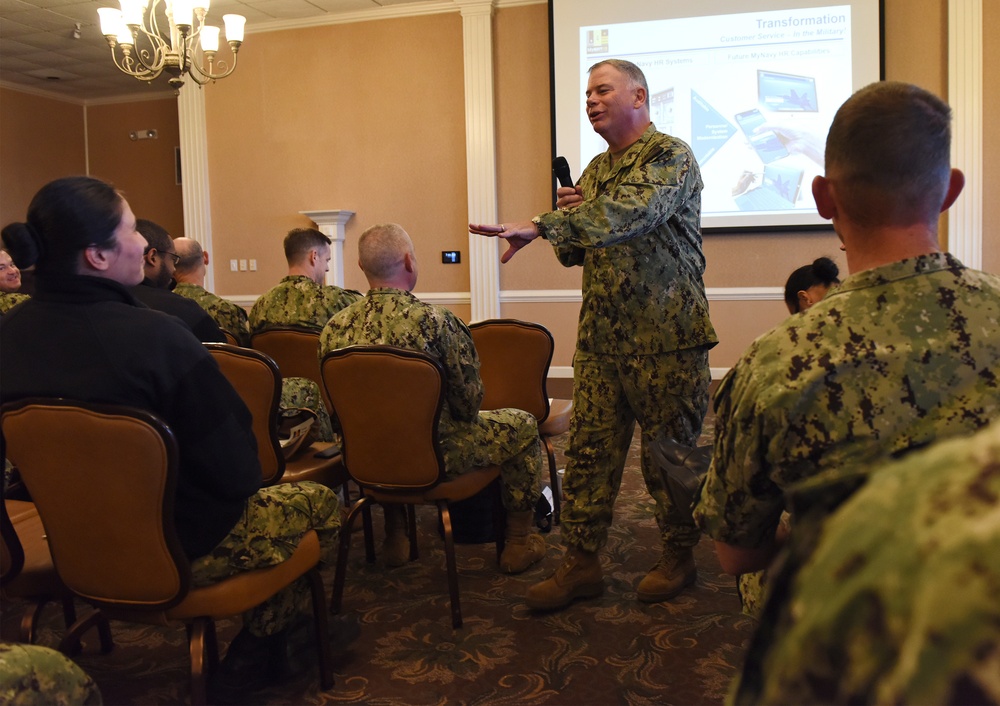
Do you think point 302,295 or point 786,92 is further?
point 786,92

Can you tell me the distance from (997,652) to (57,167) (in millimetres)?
10254

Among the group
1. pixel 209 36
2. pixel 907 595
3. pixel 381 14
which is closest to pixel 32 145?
pixel 381 14

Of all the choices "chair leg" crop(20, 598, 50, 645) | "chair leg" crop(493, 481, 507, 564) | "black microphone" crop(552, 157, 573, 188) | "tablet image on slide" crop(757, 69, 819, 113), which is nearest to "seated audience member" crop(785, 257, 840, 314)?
"black microphone" crop(552, 157, 573, 188)

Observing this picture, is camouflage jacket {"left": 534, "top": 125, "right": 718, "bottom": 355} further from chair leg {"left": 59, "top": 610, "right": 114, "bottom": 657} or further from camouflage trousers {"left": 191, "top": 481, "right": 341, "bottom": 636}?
chair leg {"left": 59, "top": 610, "right": 114, "bottom": 657}

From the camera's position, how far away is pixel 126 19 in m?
4.27

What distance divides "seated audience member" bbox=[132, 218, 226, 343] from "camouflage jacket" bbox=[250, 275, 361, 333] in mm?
668

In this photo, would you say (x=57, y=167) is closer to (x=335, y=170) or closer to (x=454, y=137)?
(x=335, y=170)

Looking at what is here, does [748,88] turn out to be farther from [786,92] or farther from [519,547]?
[519,547]

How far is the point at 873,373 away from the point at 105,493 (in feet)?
4.31

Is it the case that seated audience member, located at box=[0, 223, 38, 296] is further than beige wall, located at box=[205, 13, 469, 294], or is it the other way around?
beige wall, located at box=[205, 13, 469, 294]

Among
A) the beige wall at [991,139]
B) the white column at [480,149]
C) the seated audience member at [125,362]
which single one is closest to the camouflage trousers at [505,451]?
the seated audience member at [125,362]

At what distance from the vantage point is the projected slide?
18.0 feet

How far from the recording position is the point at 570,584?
238 cm

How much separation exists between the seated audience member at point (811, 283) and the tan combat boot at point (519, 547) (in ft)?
3.75
